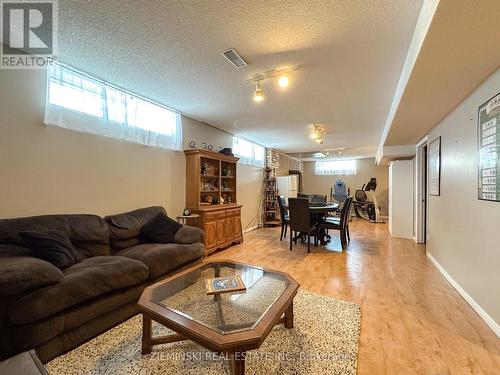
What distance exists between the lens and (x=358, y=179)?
30.9ft

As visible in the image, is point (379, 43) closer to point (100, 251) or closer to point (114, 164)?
point (114, 164)

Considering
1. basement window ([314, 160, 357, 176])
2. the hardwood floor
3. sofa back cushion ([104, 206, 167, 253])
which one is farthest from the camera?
basement window ([314, 160, 357, 176])

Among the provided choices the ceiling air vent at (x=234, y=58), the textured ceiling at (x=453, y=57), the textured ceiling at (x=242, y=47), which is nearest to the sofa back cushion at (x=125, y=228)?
the textured ceiling at (x=242, y=47)

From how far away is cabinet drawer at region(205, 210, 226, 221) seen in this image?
3900mm

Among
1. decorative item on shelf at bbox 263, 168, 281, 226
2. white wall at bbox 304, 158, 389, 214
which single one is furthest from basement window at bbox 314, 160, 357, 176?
decorative item on shelf at bbox 263, 168, 281, 226

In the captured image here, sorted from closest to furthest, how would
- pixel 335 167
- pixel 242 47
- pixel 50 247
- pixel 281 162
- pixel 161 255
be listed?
pixel 50 247
pixel 242 47
pixel 161 255
pixel 281 162
pixel 335 167

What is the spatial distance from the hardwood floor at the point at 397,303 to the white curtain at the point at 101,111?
227 cm

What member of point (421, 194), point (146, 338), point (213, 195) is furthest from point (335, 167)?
point (146, 338)

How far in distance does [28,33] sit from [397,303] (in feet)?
13.7

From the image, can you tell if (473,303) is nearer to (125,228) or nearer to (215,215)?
(215,215)

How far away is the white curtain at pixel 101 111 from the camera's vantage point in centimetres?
238

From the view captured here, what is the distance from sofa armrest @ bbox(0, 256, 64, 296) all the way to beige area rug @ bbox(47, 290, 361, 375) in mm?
525

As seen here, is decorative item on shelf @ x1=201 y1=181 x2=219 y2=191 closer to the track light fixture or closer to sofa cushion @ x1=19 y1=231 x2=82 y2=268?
the track light fixture

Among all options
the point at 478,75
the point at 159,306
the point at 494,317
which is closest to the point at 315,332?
the point at 159,306
